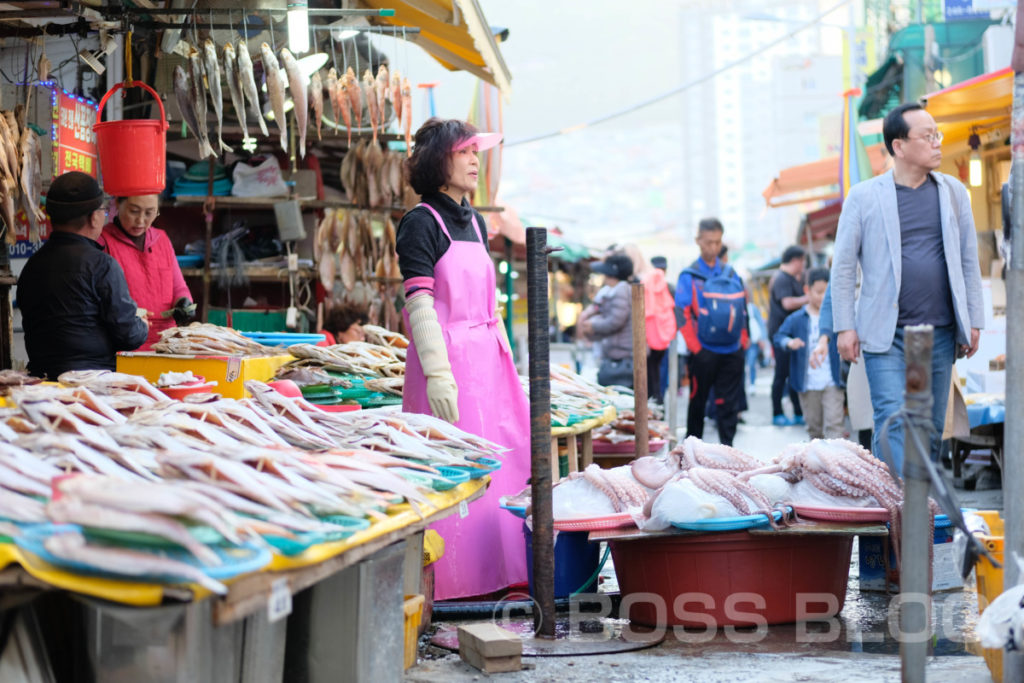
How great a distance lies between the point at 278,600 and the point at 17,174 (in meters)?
4.09

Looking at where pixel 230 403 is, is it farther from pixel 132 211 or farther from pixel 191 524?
→ pixel 132 211

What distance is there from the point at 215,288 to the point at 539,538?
6.49 m

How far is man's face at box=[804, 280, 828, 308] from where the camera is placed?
42.8 ft

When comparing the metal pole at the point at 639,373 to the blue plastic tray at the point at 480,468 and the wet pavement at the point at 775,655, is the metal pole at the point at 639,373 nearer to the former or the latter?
the wet pavement at the point at 775,655

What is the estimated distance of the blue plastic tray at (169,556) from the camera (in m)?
2.31

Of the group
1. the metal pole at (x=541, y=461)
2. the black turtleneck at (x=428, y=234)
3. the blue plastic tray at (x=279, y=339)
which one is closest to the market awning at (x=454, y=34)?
the blue plastic tray at (x=279, y=339)

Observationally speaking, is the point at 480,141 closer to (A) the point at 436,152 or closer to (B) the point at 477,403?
(A) the point at 436,152

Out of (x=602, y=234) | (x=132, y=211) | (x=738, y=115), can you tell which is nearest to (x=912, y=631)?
(x=132, y=211)

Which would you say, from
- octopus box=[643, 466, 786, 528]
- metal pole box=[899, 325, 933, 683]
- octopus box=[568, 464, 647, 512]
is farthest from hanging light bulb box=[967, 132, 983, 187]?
metal pole box=[899, 325, 933, 683]

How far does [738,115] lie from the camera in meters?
112

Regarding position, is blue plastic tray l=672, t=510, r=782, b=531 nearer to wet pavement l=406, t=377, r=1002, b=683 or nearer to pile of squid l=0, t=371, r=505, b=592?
wet pavement l=406, t=377, r=1002, b=683

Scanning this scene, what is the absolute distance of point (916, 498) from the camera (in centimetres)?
302

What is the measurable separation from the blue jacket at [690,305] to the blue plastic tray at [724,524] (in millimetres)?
6437

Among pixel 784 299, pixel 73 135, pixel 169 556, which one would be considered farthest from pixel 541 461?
pixel 784 299
